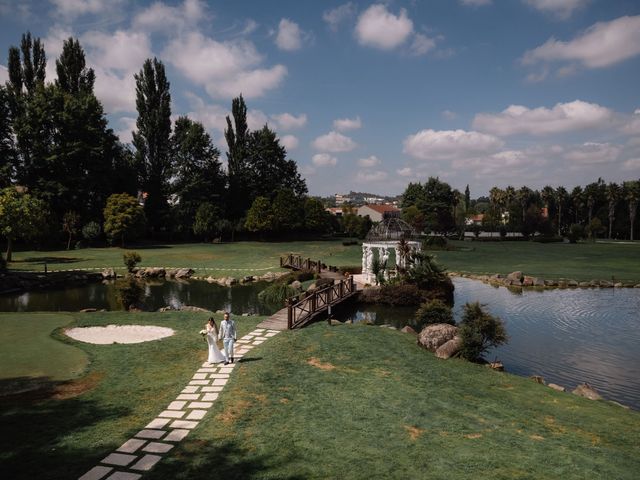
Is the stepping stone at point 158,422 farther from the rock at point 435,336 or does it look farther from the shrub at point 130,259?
the shrub at point 130,259

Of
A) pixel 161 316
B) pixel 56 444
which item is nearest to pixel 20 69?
pixel 161 316

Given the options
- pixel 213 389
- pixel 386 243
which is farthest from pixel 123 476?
pixel 386 243

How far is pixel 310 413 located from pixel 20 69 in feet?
235

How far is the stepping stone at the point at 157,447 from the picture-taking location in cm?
888

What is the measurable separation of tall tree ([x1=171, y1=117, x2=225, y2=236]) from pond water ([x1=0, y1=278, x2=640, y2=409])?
36678 millimetres

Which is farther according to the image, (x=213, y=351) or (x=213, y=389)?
(x=213, y=351)

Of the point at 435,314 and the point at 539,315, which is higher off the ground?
the point at 435,314

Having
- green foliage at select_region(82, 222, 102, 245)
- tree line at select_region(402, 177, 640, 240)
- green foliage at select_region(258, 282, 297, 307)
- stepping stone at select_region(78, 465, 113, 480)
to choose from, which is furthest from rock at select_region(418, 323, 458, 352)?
tree line at select_region(402, 177, 640, 240)

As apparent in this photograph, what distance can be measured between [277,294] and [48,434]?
72.2ft

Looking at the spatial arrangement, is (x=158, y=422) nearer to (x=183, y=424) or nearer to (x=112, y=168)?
(x=183, y=424)

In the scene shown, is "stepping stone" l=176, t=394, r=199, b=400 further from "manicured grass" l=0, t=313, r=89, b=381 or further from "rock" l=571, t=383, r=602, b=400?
"rock" l=571, t=383, r=602, b=400

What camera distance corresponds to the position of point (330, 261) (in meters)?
51.0

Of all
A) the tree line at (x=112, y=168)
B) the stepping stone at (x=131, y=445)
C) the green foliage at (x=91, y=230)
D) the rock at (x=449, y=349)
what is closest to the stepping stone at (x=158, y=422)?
the stepping stone at (x=131, y=445)

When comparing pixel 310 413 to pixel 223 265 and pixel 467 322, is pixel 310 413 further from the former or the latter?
pixel 223 265
